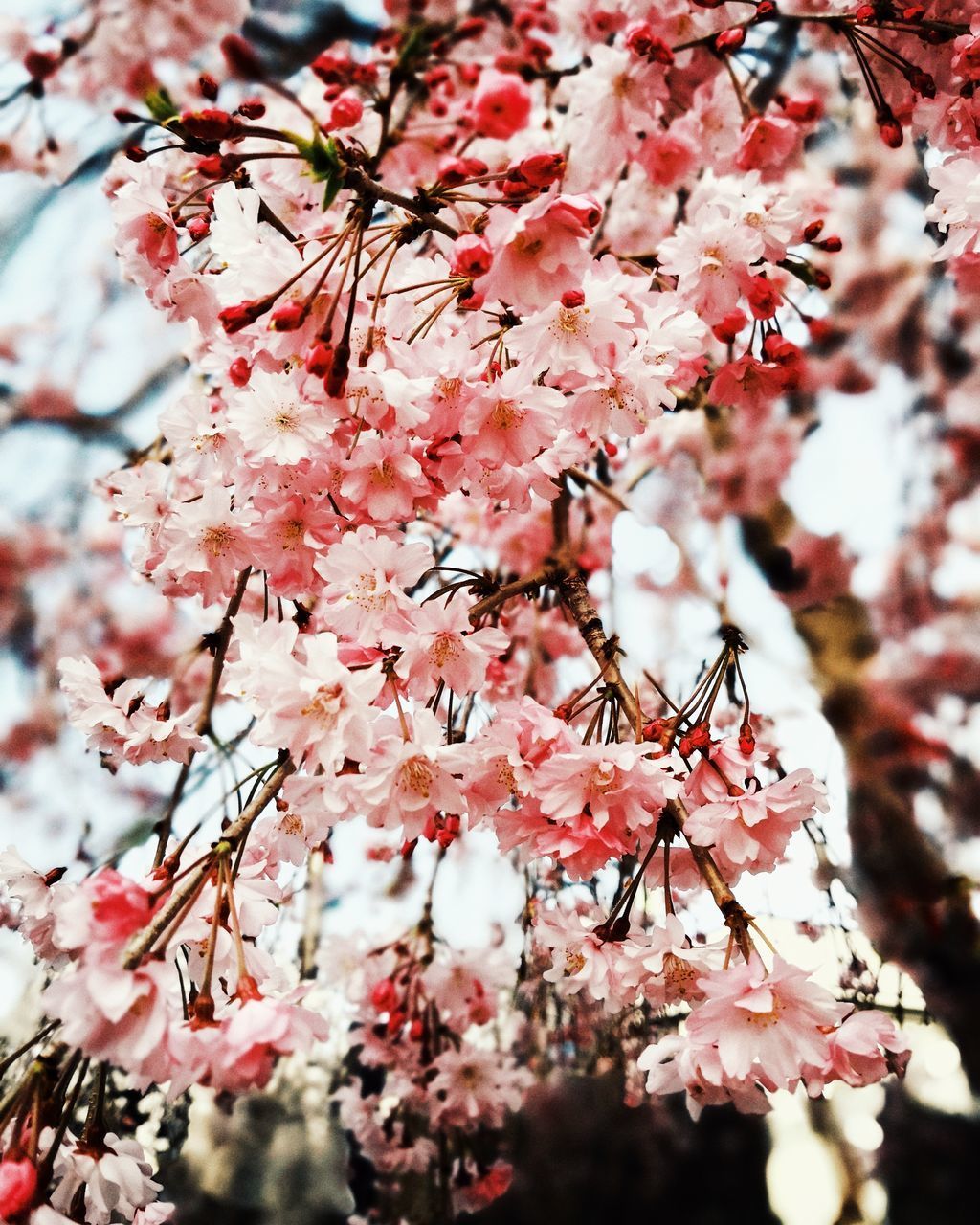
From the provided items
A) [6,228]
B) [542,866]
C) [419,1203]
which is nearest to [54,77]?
[6,228]

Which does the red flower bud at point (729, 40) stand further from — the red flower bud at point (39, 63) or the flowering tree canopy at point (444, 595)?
the red flower bud at point (39, 63)

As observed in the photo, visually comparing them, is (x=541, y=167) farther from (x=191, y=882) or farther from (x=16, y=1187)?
(x=16, y=1187)

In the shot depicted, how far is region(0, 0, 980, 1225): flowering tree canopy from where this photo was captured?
726 millimetres

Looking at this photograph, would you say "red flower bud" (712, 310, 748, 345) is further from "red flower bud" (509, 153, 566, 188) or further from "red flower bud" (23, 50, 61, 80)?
"red flower bud" (23, 50, 61, 80)

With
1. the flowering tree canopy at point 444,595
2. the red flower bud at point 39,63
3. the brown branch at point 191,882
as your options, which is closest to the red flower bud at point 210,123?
the flowering tree canopy at point 444,595

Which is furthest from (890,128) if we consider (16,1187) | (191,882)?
(16,1187)

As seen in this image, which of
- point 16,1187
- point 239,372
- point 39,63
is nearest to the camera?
point 16,1187

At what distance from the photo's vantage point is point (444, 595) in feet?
3.59

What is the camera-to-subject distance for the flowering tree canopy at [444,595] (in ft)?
2.38

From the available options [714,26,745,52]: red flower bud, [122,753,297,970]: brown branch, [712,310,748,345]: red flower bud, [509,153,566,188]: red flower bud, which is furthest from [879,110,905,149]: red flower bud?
[122,753,297,970]: brown branch

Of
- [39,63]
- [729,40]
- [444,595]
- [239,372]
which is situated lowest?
[444,595]

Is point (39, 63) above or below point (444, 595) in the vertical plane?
above

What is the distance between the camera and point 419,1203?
6.72 ft

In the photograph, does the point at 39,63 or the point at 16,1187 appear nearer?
the point at 16,1187
